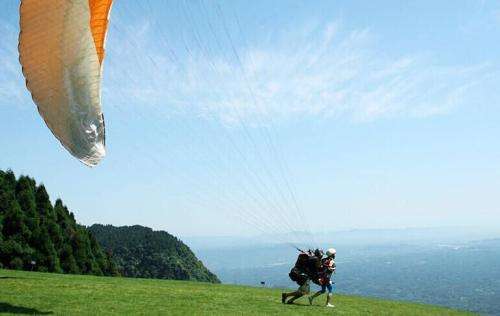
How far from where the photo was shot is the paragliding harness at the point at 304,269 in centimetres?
1492

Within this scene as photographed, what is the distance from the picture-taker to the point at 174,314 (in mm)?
11516

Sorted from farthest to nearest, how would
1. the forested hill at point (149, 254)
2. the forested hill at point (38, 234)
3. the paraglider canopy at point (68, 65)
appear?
the forested hill at point (149, 254) < the forested hill at point (38, 234) < the paraglider canopy at point (68, 65)

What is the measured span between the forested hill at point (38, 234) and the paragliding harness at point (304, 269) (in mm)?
27026

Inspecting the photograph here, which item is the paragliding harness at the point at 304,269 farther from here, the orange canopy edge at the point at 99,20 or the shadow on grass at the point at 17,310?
the orange canopy edge at the point at 99,20

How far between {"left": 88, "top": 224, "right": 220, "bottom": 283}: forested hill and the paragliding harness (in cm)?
7385

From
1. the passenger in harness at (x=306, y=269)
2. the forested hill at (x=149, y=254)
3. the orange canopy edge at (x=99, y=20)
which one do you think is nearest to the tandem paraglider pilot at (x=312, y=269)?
the passenger in harness at (x=306, y=269)

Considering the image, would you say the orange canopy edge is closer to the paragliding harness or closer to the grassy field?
the grassy field

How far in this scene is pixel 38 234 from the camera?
3866 cm

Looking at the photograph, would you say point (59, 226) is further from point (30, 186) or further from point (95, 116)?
point (95, 116)

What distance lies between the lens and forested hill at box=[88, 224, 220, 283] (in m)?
90.3

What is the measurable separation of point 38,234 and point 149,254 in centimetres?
5926

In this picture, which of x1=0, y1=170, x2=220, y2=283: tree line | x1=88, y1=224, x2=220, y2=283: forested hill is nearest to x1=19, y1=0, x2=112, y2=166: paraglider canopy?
x1=0, y1=170, x2=220, y2=283: tree line

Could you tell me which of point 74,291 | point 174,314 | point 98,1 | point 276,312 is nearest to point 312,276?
point 276,312

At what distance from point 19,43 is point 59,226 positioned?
35.0 meters
